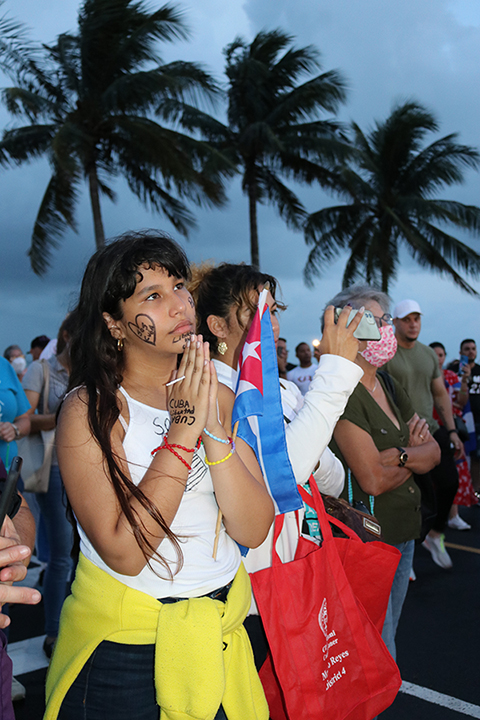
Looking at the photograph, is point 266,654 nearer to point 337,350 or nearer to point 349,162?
point 337,350

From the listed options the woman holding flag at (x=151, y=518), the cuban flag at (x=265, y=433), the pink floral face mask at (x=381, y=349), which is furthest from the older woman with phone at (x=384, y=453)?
the woman holding flag at (x=151, y=518)

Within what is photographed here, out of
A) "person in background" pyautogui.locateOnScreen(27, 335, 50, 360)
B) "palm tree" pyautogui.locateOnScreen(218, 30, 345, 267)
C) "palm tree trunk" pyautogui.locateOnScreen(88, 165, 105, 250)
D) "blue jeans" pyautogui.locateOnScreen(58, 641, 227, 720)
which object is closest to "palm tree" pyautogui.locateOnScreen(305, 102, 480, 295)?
"palm tree" pyautogui.locateOnScreen(218, 30, 345, 267)

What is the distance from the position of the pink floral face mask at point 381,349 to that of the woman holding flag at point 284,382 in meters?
0.61

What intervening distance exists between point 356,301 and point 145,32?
15.5 metres

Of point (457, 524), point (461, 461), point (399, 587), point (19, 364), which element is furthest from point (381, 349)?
point (19, 364)

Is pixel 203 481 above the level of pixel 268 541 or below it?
above

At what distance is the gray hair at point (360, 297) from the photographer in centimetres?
307

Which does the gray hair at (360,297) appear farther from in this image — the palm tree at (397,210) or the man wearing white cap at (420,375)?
the palm tree at (397,210)

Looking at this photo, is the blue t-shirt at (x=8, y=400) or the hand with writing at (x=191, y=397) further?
Result: the blue t-shirt at (x=8, y=400)

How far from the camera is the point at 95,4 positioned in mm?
15203

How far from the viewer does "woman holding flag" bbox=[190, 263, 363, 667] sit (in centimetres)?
→ 198

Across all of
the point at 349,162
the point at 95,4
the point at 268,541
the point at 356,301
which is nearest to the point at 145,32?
the point at 95,4

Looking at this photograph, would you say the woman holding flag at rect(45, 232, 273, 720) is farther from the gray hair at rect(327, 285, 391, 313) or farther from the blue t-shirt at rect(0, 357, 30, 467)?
the blue t-shirt at rect(0, 357, 30, 467)

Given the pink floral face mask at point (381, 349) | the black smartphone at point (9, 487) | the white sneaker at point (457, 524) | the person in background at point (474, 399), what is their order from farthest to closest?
the person in background at point (474, 399)
the white sneaker at point (457, 524)
the pink floral face mask at point (381, 349)
the black smartphone at point (9, 487)
